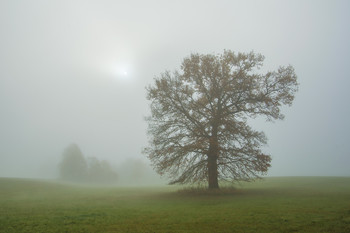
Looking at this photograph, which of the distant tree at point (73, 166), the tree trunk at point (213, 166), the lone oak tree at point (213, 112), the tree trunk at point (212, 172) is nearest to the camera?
the tree trunk at point (213, 166)

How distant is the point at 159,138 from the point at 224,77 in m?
9.67

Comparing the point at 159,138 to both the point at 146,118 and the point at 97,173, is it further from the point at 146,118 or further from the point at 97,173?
the point at 97,173

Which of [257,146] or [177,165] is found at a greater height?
[257,146]

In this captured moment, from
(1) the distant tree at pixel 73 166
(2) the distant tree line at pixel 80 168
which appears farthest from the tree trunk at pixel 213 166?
(1) the distant tree at pixel 73 166

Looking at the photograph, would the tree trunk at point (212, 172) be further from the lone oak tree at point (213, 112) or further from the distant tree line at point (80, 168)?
the distant tree line at point (80, 168)

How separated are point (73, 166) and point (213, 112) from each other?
199 feet

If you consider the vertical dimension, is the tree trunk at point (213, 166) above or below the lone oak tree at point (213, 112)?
below

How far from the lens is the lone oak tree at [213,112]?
2198 centimetres

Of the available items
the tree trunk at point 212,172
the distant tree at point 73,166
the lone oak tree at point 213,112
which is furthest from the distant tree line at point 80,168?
the tree trunk at point 212,172

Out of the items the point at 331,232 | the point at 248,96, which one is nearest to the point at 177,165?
the point at 248,96

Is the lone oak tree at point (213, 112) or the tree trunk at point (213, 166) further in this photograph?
the lone oak tree at point (213, 112)

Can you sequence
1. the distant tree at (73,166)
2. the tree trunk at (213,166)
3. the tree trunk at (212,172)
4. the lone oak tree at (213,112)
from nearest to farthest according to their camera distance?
the tree trunk at (213,166) < the lone oak tree at (213,112) < the tree trunk at (212,172) < the distant tree at (73,166)

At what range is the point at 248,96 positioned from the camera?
23219 mm

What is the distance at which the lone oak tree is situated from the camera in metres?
22.0
